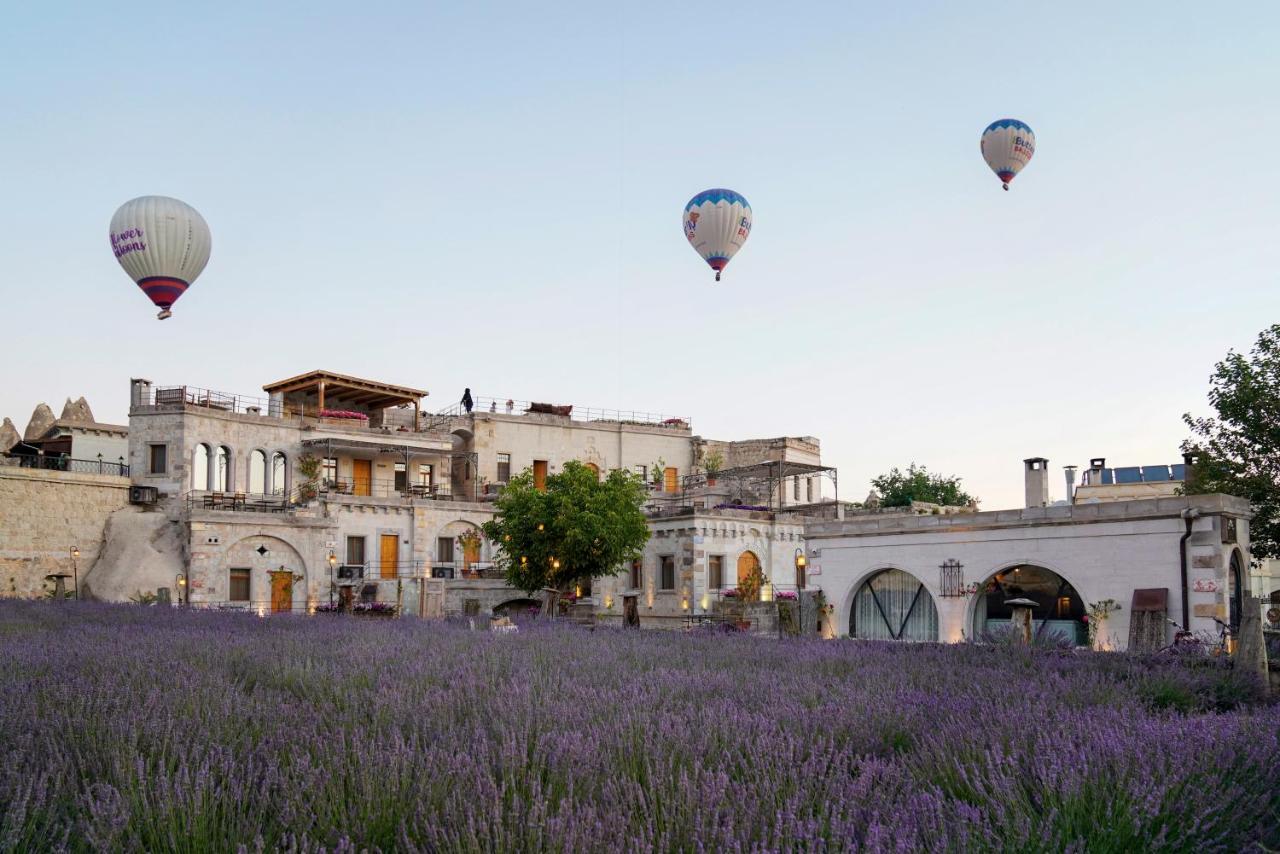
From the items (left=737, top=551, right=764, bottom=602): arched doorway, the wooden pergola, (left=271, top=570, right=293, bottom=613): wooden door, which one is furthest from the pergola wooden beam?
(left=737, top=551, right=764, bottom=602): arched doorway

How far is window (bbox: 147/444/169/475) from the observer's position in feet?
120

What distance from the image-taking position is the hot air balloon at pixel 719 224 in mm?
31562

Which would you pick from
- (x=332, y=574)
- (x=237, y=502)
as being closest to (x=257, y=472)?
(x=237, y=502)

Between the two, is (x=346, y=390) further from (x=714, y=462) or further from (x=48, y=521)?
(x=714, y=462)

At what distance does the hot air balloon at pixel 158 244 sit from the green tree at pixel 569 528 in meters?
11.1

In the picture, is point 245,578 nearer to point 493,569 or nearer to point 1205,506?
point 493,569

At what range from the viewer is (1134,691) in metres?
7.57

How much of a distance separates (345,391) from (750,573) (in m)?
19.0

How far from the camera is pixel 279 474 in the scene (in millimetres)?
39344

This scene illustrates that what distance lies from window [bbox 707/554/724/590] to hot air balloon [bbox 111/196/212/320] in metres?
18.5

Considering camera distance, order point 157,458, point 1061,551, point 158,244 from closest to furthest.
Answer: point 1061,551
point 158,244
point 157,458

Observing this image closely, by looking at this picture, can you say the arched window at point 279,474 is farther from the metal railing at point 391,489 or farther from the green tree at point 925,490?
the green tree at point 925,490

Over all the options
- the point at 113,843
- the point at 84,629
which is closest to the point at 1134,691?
the point at 113,843

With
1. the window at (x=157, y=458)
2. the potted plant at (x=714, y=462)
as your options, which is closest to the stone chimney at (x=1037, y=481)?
the potted plant at (x=714, y=462)
